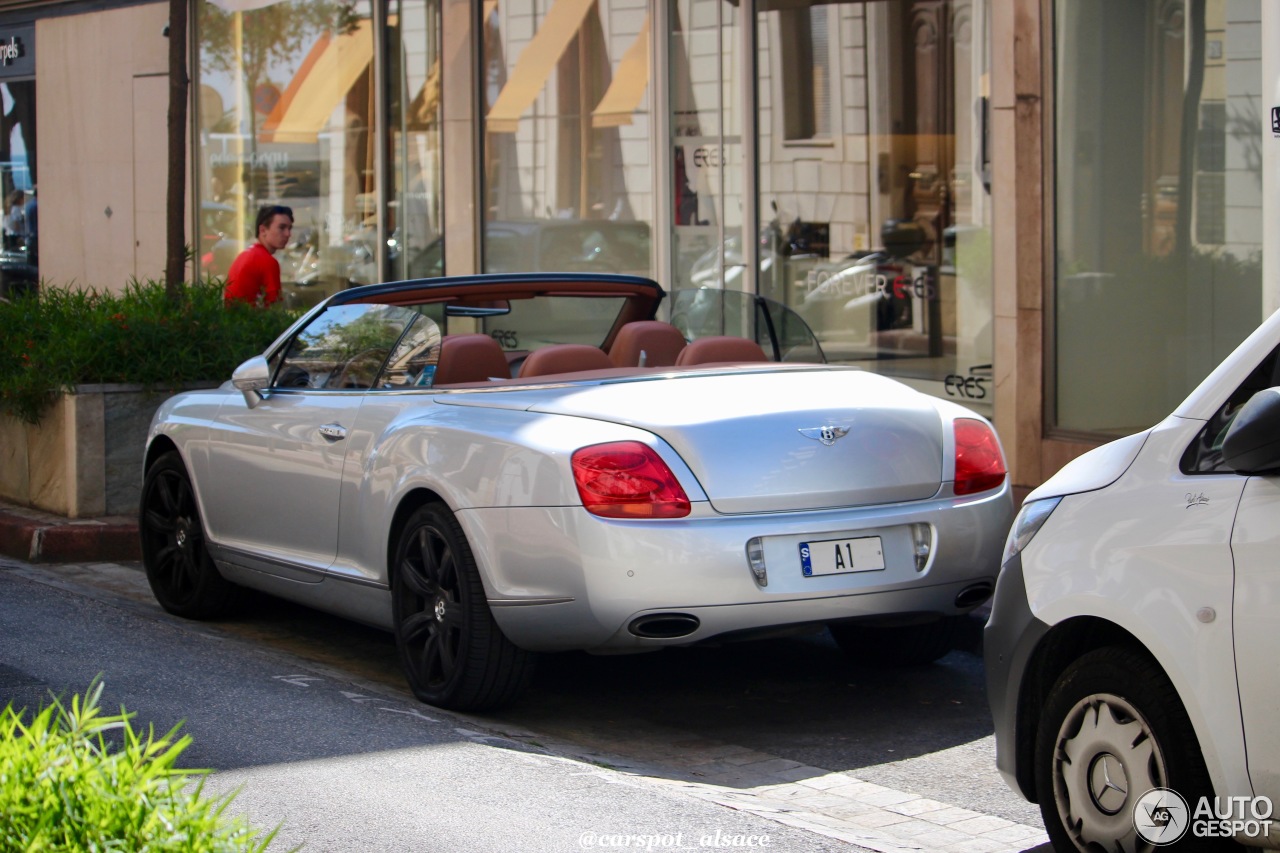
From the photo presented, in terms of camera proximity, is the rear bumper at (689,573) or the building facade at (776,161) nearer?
the rear bumper at (689,573)

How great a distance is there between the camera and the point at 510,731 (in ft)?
19.0

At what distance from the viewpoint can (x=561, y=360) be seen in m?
6.40

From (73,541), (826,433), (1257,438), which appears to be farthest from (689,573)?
(73,541)

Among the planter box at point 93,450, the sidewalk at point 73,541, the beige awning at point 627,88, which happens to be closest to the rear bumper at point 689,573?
the sidewalk at point 73,541

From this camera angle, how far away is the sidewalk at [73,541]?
9391 millimetres

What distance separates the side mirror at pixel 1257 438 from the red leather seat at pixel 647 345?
3.56 m

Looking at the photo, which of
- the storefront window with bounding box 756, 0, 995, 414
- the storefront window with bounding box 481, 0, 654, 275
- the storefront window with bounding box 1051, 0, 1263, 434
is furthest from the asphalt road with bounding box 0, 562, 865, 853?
the storefront window with bounding box 481, 0, 654, 275

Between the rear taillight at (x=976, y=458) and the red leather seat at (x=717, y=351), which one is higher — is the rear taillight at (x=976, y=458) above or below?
below

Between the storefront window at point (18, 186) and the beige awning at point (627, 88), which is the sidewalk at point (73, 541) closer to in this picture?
the beige awning at point (627, 88)

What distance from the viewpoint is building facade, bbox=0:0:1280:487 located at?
10055 mm

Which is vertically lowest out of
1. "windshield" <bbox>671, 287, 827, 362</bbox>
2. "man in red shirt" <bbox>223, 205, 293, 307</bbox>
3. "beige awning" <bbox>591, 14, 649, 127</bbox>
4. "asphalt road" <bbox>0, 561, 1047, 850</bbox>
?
"asphalt road" <bbox>0, 561, 1047, 850</bbox>

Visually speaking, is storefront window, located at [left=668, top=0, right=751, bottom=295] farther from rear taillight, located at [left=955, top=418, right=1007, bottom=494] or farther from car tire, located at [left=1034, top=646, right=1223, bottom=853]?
car tire, located at [left=1034, top=646, right=1223, bottom=853]

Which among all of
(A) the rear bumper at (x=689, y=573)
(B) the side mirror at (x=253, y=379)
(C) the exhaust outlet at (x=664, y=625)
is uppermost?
(B) the side mirror at (x=253, y=379)

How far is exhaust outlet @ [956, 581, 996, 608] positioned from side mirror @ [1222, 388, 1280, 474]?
2357 mm
